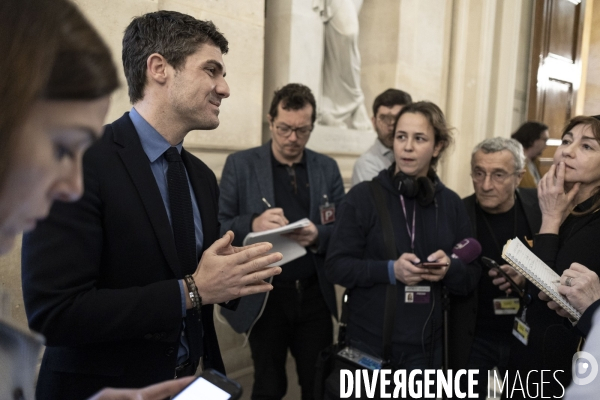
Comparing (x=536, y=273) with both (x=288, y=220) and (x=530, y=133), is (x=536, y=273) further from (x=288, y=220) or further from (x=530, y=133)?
(x=530, y=133)

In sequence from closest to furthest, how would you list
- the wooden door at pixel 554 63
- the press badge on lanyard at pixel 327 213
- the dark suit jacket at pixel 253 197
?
the dark suit jacket at pixel 253 197 → the press badge on lanyard at pixel 327 213 → the wooden door at pixel 554 63

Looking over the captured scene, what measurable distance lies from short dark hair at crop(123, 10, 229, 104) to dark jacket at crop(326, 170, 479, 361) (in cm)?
101

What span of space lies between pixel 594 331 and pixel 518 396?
1.29m

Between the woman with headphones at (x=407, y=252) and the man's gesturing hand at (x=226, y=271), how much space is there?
79cm

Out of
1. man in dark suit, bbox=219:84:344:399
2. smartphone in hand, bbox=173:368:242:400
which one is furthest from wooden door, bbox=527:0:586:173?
smartphone in hand, bbox=173:368:242:400

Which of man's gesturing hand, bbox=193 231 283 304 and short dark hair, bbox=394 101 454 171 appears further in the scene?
short dark hair, bbox=394 101 454 171

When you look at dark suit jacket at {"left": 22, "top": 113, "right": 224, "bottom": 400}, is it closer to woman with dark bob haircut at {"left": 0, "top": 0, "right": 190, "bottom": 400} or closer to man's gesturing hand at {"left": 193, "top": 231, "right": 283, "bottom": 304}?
man's gesturing hand at {"left": 193, "top": 231, "right": 283, "bottom": 304}

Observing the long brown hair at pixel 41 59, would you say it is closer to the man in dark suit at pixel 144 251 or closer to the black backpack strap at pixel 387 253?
the man in dark suit at pixel 144 251

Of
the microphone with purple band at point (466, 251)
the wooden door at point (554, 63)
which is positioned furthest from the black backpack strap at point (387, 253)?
the wooden door at point (554, 63)

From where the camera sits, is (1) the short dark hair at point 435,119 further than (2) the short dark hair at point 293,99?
No

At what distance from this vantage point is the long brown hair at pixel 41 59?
20.3 inches

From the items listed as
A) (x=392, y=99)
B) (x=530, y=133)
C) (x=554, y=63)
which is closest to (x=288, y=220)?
(x=392, y=99)

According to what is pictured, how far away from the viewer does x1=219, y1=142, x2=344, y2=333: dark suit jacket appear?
2.48m

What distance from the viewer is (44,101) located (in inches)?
22.4
